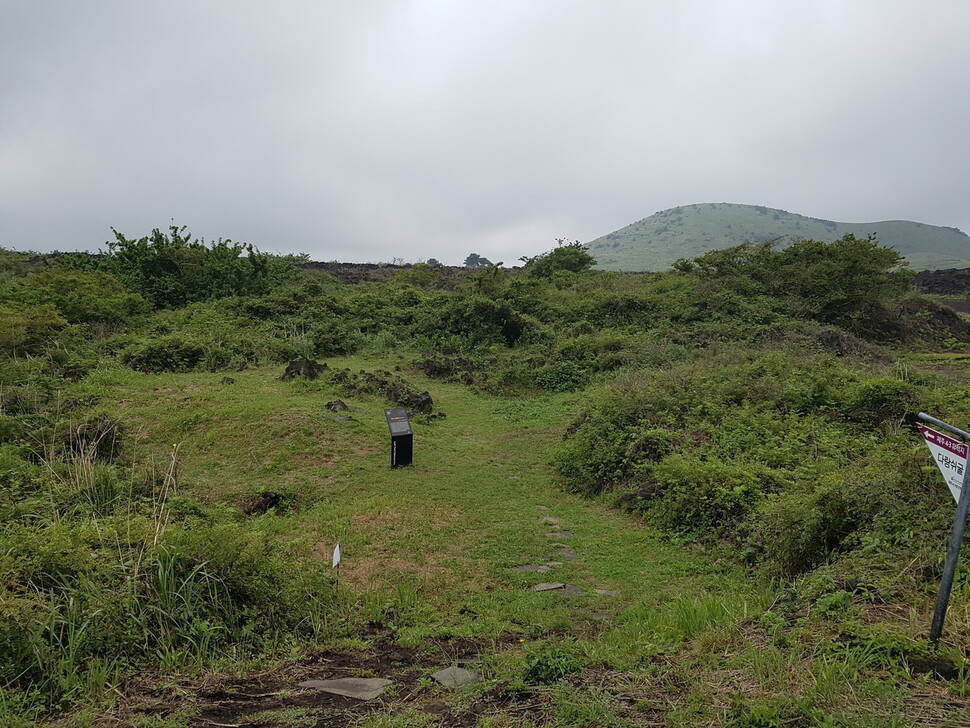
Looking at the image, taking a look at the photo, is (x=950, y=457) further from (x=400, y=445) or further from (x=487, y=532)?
(x=400, y=445)

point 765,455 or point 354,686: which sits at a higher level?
point 765,455

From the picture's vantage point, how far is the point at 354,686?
3.48m

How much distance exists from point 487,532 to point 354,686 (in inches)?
146

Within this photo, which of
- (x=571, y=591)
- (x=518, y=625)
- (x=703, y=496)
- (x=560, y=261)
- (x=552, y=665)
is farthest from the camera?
(x=560, y=261)

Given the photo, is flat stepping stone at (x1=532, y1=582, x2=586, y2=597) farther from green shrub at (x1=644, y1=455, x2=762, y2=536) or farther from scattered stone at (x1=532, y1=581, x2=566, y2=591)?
green shrub at (x1=644, y1=455, x2=762, y2=536)

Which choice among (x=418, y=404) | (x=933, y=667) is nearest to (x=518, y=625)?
(x=933, y=667)

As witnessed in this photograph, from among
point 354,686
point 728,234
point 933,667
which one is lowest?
point 354,686

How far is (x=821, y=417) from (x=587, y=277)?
70.4 feet

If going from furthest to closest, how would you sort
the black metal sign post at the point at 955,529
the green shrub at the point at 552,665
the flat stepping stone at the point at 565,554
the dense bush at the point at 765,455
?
1. the flat stepping stone at the point at 565,554
2. the dense bush at the point at 765,455
3. the green shrub at the point at 552,665
4. the black metal sign post at the point at 955,529

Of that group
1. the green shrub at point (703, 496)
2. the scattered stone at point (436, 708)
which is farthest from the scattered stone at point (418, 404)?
the scattered stone at point (436, 708)

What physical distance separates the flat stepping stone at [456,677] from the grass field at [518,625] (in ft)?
0.23

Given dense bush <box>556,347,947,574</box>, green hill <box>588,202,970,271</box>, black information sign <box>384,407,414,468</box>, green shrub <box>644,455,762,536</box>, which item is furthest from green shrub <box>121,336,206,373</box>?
green hill <box>588,202,970,271</box>

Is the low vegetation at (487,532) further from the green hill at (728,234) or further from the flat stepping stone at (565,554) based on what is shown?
the green hill at (728,234)

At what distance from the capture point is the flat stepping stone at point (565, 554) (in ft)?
20.5
